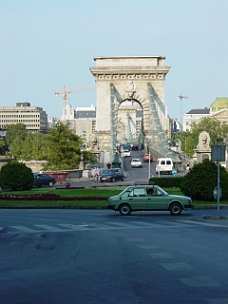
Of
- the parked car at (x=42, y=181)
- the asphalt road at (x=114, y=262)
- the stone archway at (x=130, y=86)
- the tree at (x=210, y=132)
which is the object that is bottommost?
the asphalt road at (x=114, y=262)

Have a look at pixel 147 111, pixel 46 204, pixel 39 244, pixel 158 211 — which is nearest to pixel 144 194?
pixel 158 211

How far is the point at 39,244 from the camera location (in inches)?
703

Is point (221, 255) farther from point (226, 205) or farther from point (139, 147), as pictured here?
point (139, 147)

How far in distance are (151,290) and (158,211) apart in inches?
818

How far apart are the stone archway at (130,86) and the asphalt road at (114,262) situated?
86.5 m

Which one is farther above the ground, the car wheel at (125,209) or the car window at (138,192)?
the car window at (138,192)

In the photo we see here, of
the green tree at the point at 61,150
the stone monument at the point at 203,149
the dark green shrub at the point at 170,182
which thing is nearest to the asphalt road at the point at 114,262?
the dark green shrub at the point at 170,182

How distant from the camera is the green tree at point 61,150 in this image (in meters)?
78.6

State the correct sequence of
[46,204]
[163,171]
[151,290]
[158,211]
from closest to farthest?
1. [151,290]
2. [158,211]
3. [46,204]
4. [163,171]

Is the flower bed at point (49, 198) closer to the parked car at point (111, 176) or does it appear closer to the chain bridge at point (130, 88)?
the parked car at point (111, 176)

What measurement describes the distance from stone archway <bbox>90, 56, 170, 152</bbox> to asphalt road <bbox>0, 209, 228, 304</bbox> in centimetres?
8653

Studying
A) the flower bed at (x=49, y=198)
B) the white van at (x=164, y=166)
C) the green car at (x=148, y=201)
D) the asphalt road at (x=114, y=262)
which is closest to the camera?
the asphalt road at (x=114, y=262)


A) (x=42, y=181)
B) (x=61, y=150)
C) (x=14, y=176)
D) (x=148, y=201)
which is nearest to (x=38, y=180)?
(x=42, y=181)

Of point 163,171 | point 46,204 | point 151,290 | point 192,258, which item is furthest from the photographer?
point 163,171
